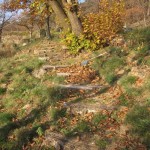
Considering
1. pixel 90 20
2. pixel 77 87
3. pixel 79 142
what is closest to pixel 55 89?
pixel 77 87

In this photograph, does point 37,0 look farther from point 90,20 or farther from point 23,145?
point 23,145

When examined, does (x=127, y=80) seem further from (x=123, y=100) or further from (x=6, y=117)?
(x=6, y=117)

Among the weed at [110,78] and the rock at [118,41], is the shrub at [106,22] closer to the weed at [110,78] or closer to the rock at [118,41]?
A: the rock at [118,41]

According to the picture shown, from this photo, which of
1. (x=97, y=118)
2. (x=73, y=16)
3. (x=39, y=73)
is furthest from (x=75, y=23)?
(x=97, y=118)

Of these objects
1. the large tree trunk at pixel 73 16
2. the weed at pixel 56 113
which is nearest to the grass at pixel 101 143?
the weed at pixel 56 113

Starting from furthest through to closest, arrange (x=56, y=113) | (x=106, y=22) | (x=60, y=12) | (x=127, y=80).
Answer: (x=60, y=12)
(x=106, y=22)
(x=127, y=80)
(x=56, y=113)

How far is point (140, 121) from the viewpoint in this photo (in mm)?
7227

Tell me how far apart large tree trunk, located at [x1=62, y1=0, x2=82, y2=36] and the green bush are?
8.32m

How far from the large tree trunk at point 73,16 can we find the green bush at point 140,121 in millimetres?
8324

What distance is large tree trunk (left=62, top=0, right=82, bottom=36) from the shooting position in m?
15.3

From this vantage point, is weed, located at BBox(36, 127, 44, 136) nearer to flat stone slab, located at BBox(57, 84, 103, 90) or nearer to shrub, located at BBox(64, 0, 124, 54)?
flat stone slab, located at BBox(57, 84, 103, 90)

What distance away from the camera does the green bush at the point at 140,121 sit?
681cm

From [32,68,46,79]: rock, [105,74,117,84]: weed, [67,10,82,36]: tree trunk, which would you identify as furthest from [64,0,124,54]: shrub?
[105,74,117,84]: weed

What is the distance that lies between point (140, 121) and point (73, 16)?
955cm
